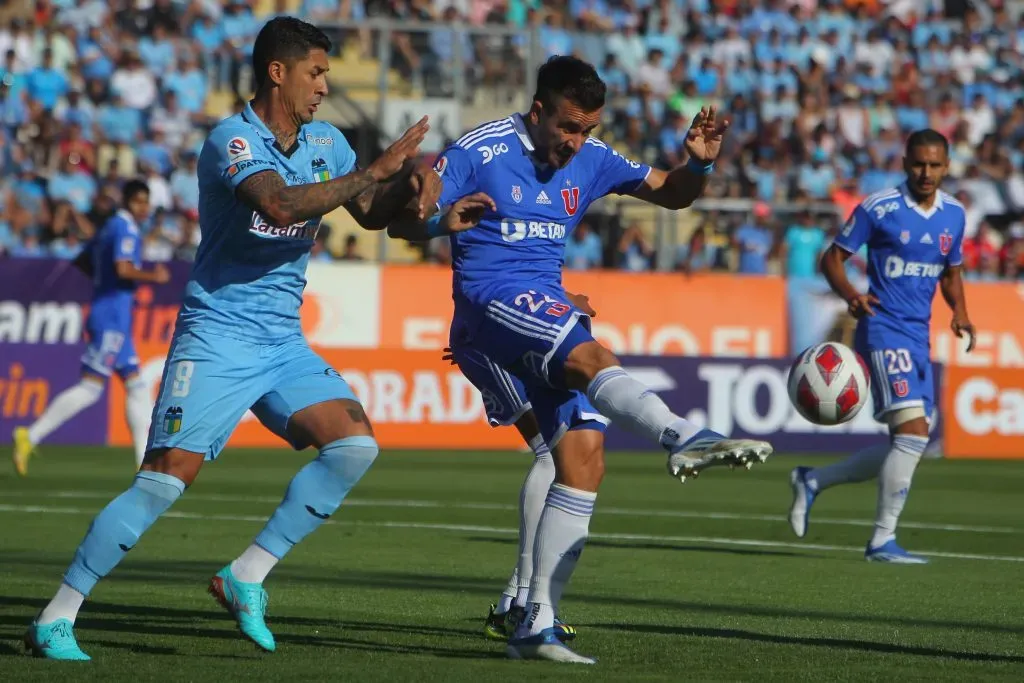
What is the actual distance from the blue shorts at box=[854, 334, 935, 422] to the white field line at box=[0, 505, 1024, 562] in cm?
99

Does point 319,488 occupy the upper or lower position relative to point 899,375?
lower

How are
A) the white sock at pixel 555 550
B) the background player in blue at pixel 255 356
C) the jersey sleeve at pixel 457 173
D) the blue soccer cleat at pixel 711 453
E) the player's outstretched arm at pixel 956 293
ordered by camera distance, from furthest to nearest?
1. the player's outstretched arm at pixel 956 293
2. the jersey sleeve at pixel 457 173
3. the white sock at pixel 555 550
4. the background player in blue at pixel 255 356
5. the blue soccer cleat at pixel 711 453

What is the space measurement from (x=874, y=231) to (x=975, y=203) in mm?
17531

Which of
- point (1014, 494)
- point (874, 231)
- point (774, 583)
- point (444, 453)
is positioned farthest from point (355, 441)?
point (444, 453)

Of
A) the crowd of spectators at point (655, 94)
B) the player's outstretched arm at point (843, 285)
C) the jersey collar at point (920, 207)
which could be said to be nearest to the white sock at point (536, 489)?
the player's outstretched arm at point (843, 285)

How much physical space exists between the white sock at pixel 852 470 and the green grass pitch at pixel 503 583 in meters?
0.46

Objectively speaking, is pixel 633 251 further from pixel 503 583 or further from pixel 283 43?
pixel 283 43

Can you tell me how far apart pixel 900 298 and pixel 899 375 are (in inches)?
21.5

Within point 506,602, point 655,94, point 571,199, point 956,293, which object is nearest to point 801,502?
point 956,293

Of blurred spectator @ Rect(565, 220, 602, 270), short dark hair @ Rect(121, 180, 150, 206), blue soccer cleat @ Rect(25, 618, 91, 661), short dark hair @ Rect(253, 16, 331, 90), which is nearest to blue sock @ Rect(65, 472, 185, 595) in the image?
blue soccer cleat @ Rect(25, 618, 91, 661)

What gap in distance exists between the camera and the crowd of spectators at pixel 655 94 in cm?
2447

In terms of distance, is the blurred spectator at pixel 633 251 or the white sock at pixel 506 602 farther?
the blurred spectator at pixel 633 251

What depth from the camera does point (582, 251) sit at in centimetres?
2570

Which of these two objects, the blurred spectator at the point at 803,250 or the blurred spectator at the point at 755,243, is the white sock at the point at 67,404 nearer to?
the blurred spectator at the point at 755,243
